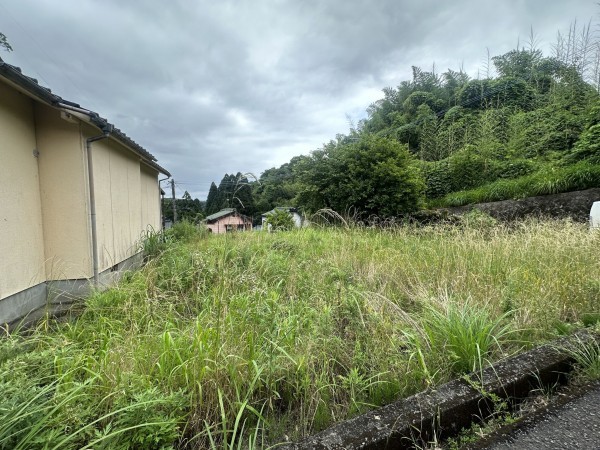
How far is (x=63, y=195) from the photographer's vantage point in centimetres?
371

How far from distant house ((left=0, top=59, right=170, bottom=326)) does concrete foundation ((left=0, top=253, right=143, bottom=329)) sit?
12 millimetres

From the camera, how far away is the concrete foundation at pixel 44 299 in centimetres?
293

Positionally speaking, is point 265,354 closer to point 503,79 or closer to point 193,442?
point 193,442

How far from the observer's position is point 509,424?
1.25 m

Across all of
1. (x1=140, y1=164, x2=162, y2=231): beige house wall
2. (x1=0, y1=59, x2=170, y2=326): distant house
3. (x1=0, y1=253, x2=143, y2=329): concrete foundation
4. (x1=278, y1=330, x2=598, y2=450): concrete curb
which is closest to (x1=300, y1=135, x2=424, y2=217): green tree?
(x1=140, y1=164, x2=162, y2=231): beige house wall

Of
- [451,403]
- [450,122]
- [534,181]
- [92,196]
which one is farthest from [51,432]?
[450,122]

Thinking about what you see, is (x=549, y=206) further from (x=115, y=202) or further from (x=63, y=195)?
(x=63, y=195)

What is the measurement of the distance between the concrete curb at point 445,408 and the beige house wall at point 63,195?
4134mm

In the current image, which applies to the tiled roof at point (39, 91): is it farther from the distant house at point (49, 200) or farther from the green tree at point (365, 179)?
the green tree at point (365, 179)

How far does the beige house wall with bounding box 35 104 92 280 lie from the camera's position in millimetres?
3623

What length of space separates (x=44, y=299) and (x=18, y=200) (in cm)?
137

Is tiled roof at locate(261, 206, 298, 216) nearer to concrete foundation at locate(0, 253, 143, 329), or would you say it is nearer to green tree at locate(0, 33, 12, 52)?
concrete foundation at locate(0, 253, 143, 329)

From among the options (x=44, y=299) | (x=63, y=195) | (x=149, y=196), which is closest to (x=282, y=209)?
(x=149, y=196)

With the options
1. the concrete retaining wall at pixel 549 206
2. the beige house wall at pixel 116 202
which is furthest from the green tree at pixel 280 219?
the concrete retaining wall at pixel 549 206
